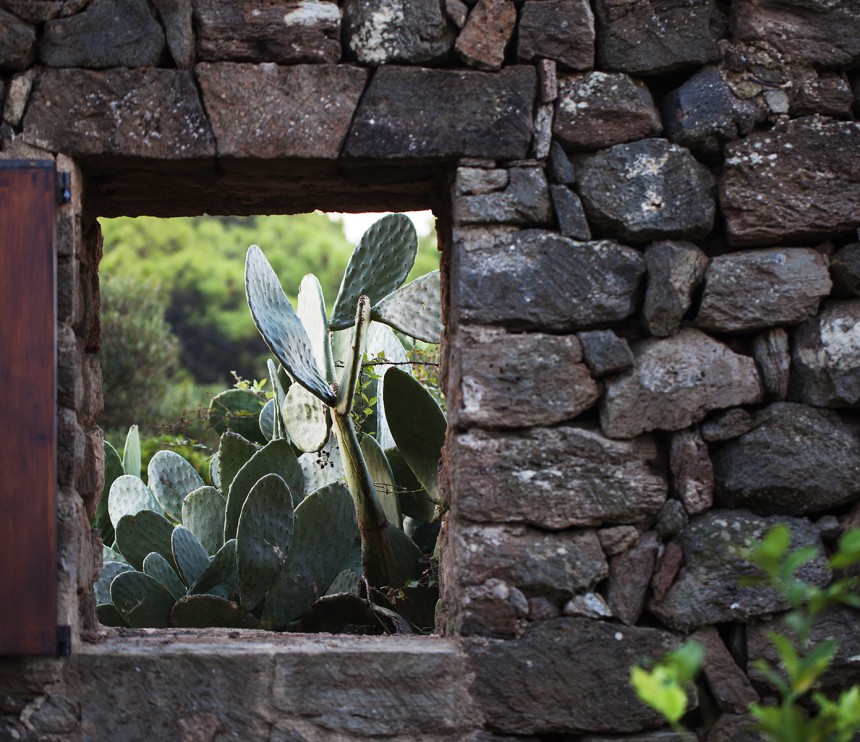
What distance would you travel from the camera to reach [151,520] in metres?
4.37

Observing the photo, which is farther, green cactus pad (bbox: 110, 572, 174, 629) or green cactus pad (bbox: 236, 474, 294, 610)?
green cactus pad (bbox: 110, 572, 174, 629)

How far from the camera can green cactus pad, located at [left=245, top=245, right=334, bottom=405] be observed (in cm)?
375

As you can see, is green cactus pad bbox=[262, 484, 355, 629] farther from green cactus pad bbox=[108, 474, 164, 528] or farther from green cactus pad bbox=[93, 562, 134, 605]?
green cactus pad bbox=[108, 474, 164, 528]

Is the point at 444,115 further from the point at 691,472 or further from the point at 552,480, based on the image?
the point at 691,472

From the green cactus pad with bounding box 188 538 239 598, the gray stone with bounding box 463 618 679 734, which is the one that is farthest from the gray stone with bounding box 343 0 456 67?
the green cactus pad with bounding box 188 538 239 598

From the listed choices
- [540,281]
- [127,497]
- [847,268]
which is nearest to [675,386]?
[540,281]

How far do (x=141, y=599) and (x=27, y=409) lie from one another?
1.35 meters

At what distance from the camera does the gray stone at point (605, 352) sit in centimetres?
295

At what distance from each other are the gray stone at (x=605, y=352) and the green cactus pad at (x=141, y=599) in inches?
76.3

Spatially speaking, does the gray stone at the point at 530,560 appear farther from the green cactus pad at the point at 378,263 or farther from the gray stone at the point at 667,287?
the green cactus pad at the point at 378,263

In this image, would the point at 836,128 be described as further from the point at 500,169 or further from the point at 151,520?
the point at 151,520

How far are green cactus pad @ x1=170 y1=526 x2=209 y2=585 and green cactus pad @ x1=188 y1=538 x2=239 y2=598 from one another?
0.24 feet

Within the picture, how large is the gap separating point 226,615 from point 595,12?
236cm

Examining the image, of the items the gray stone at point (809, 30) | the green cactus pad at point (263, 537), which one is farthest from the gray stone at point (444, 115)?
the green cactus pad at point (263, 537)
